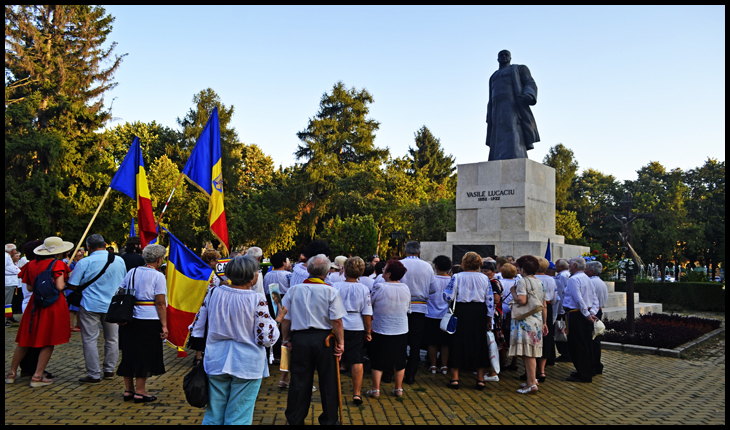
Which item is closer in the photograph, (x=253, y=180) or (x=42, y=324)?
(x=42, y=324)

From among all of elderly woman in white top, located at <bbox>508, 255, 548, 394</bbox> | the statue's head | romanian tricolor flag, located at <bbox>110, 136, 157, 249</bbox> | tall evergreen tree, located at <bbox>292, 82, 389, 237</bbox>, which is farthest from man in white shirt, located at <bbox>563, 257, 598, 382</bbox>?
tall evergreen tree, located at <bbox>292, 82, 389, 237</bbox>

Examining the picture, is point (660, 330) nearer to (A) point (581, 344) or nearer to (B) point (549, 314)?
(B) point (549, 314)

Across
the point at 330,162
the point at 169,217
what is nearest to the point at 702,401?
the point at 169,217

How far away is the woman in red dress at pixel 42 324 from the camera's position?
20.8 ft

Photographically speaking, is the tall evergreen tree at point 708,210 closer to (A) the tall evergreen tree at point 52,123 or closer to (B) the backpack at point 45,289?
(A) the tall evergreen tree at point 52,123

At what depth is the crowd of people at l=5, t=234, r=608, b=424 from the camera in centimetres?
410

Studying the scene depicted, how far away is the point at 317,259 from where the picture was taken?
4.91 metres

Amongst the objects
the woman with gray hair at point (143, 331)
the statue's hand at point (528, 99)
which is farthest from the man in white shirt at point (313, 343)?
the statue's hand at point (528, 99)

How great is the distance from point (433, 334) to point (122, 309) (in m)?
3.97

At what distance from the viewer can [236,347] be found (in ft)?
13.3

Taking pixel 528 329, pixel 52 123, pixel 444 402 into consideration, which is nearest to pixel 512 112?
pixel 528 329

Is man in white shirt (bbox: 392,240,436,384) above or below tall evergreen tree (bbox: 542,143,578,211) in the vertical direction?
below

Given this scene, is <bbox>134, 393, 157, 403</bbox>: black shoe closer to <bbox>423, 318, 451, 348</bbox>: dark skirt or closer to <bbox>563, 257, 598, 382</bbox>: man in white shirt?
<bbox>423, 318, 451, 348</bbox>: dark skirt

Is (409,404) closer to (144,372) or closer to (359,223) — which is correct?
(144,372)
